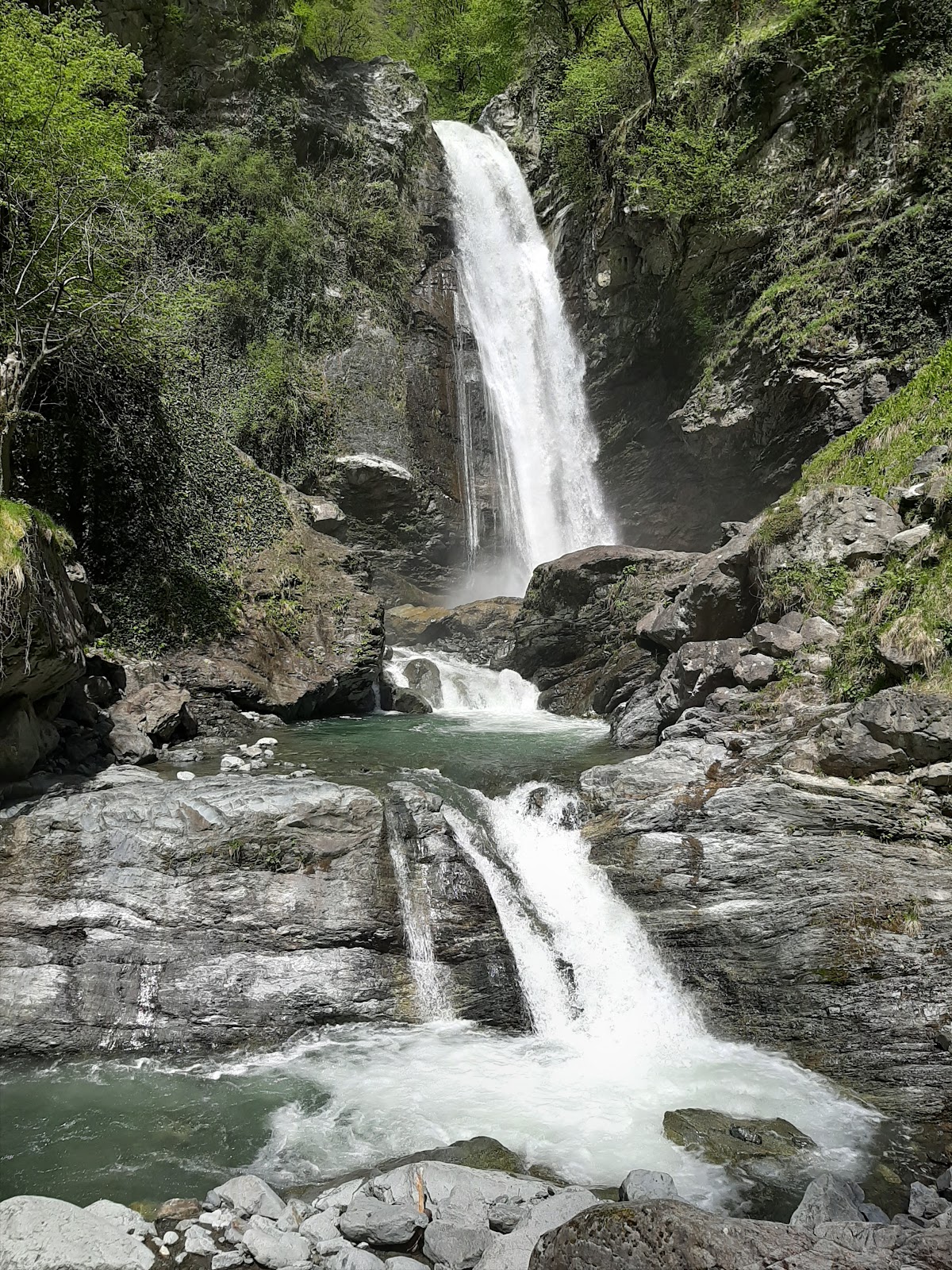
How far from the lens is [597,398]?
22.9 meters

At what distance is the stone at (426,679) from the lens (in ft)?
54.2

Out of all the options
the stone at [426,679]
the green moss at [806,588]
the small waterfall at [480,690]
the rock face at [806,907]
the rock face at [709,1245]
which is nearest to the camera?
the rock face at [709,1245]

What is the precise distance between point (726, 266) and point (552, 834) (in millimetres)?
16432

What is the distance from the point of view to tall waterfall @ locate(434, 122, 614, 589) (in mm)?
22953

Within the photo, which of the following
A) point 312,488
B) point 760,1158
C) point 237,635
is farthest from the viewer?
point 312,488

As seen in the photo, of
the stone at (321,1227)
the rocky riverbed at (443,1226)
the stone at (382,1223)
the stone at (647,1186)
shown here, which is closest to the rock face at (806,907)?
the rocky riverbed at (443,1226)

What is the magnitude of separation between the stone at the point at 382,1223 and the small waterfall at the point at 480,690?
1171 centimetres

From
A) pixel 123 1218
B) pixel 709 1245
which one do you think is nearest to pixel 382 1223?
pixel 123 1218

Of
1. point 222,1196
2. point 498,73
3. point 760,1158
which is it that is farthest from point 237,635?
point 498,73

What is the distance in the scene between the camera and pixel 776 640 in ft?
31.6

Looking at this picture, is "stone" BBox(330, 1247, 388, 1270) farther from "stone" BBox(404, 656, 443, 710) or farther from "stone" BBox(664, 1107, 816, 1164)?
"stone" BBox(404, 656, 443, 710)

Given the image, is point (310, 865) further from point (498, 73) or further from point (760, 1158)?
point (498, 73)

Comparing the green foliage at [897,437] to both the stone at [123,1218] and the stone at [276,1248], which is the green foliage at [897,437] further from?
the stone at [123,1218]

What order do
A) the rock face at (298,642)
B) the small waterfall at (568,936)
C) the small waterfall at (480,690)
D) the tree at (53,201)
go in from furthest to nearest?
the small waterfall at (480,690)
the rock face at (298,642)
the tree at (53,201)
the small waterfall at (568,936)
